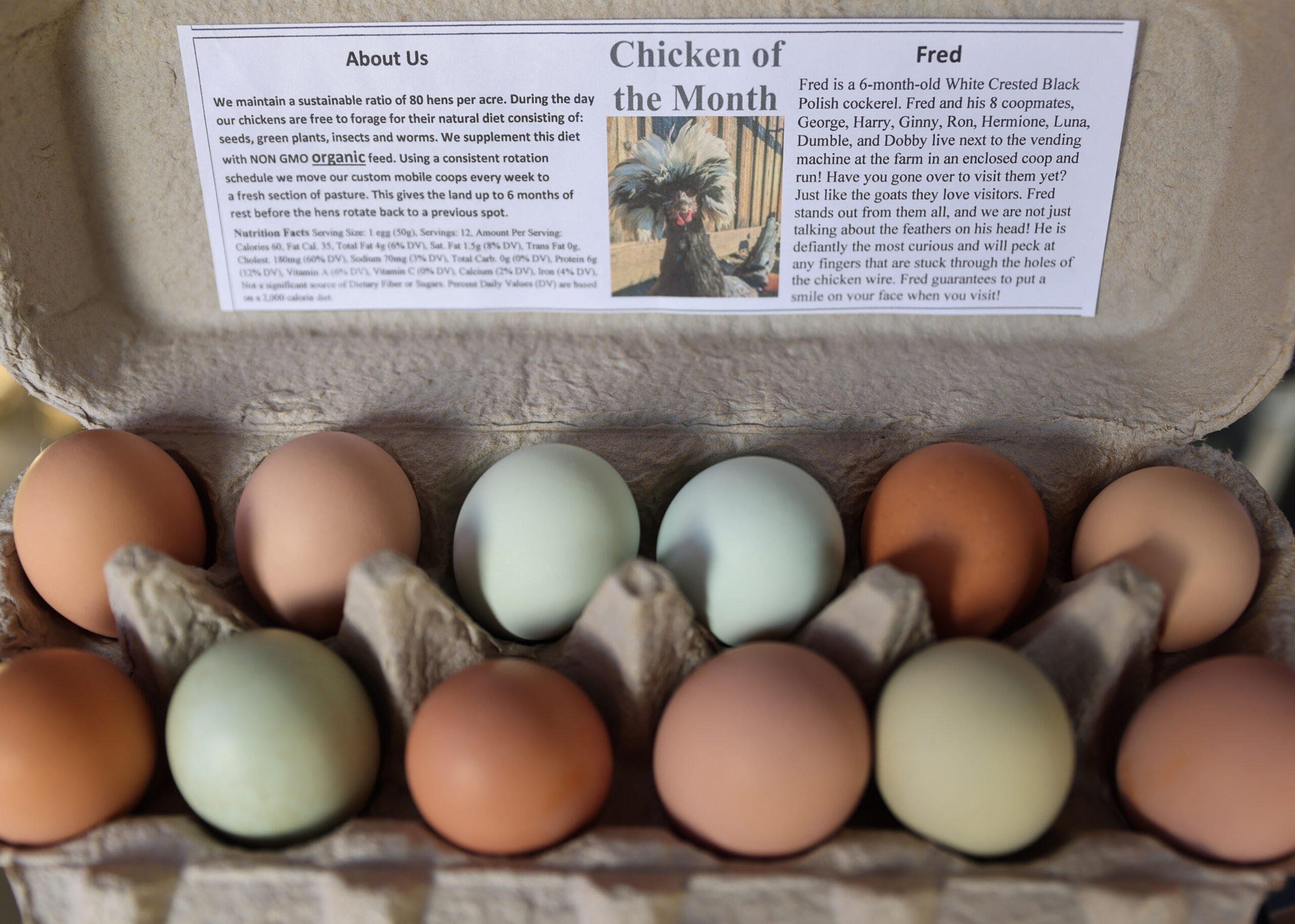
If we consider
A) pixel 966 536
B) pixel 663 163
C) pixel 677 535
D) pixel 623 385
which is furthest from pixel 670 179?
pixel 966 536

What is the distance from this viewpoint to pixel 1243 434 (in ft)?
6.82

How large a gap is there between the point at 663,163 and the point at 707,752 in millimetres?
833

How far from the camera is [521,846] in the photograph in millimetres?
810

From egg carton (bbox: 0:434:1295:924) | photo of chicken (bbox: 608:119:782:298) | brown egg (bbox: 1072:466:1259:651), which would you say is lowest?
egg carton (bbox: 0:434:1295:924)

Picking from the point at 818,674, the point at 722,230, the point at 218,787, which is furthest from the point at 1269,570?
the point at 218,787

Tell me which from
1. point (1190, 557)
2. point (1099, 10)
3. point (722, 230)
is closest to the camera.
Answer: point (1190, 557)

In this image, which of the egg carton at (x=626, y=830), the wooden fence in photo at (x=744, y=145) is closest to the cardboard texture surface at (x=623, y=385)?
the egg carton at (x=626, y=830)

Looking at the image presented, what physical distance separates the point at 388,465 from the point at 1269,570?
122 centimetres

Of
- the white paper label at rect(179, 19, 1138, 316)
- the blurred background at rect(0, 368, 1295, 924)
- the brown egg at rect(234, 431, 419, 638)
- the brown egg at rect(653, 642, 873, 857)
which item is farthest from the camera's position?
the blurred background at rect(0, 368, 1295, 924)

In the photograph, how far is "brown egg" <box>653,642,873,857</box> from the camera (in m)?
0.77

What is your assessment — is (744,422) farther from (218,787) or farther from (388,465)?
(218,787)

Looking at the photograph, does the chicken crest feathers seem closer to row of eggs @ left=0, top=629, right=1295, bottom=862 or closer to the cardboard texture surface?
the cardboard texture surface

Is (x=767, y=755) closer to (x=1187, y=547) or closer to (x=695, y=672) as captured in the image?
(x=695, y=672)

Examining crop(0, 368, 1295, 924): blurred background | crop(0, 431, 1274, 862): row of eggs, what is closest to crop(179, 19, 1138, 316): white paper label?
crop(0, 431, 1274, 862): row of eggs
